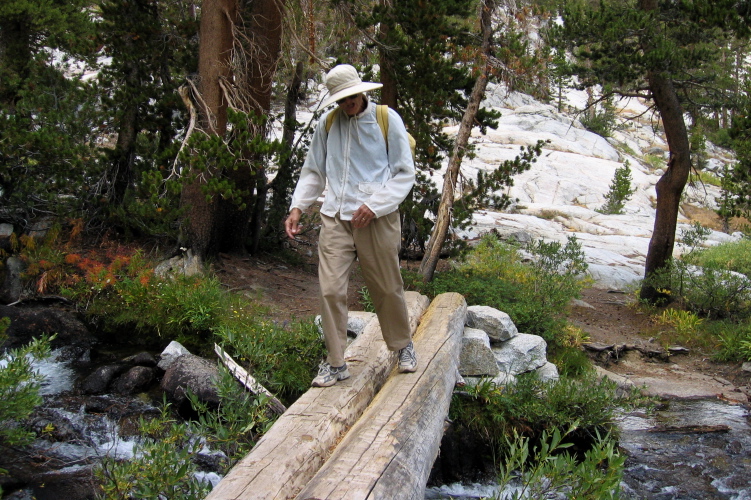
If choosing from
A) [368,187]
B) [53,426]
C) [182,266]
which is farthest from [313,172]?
[182,266]

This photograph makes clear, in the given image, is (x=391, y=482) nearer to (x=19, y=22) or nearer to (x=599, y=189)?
(x=19, y=22)

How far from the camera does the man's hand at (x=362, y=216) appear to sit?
4578 millimetres

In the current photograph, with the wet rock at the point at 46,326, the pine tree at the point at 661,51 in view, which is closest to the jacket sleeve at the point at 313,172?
the wet rock at the point at 46,326

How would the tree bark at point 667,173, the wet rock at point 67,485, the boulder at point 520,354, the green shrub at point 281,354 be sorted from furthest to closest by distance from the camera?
the tree bark at point 667,173 → the boulder at point 520,354 → the green shrub at point 281,354 → the wet rock at point 67,485

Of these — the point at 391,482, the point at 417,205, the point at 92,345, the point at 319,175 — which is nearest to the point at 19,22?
the point at 92,345

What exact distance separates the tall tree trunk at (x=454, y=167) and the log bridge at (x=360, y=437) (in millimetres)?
4253

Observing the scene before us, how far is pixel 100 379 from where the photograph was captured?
7242mm

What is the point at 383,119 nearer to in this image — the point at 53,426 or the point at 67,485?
the point at 67,485

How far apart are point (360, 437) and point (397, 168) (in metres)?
1.89

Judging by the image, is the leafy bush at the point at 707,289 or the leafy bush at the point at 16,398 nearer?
the leafy bush at the point at 16,398

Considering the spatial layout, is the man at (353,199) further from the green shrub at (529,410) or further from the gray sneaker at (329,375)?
the green shrub at (529,410)

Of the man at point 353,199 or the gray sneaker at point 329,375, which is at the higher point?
the man at point 353,199

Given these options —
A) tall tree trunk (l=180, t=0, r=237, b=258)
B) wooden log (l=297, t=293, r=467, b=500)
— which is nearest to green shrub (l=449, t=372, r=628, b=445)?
wooden log (l=297, t=293, r=467, b=500)

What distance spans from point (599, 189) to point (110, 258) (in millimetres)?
22990
